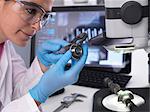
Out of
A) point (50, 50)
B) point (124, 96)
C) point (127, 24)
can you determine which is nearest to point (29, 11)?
point (50, 50)

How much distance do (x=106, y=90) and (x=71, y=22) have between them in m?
0.46

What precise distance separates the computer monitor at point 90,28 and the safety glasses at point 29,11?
0.41 m

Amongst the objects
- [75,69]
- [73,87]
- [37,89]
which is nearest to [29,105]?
[37,89]

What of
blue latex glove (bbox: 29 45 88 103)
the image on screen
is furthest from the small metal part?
the image on screen

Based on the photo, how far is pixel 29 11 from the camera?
108cm

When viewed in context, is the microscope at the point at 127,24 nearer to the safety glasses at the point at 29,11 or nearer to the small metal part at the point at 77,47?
the small metal part at the point at 77,47

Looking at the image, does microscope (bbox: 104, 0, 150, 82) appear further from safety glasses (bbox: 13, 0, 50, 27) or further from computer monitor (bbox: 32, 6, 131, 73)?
computer monitor (bbox: 32, 6, 131, 73)

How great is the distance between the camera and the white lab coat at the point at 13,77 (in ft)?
4.12

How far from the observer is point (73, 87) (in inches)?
55.4

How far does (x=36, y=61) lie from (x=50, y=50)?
0.49ft

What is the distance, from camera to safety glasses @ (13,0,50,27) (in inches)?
41.8

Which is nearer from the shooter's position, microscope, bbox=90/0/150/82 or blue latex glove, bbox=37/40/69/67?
microscope, bbox=90/0/150/82

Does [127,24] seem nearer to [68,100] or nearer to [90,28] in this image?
[68,100]

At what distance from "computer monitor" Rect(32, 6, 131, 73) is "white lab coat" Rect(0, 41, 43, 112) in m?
0.18
